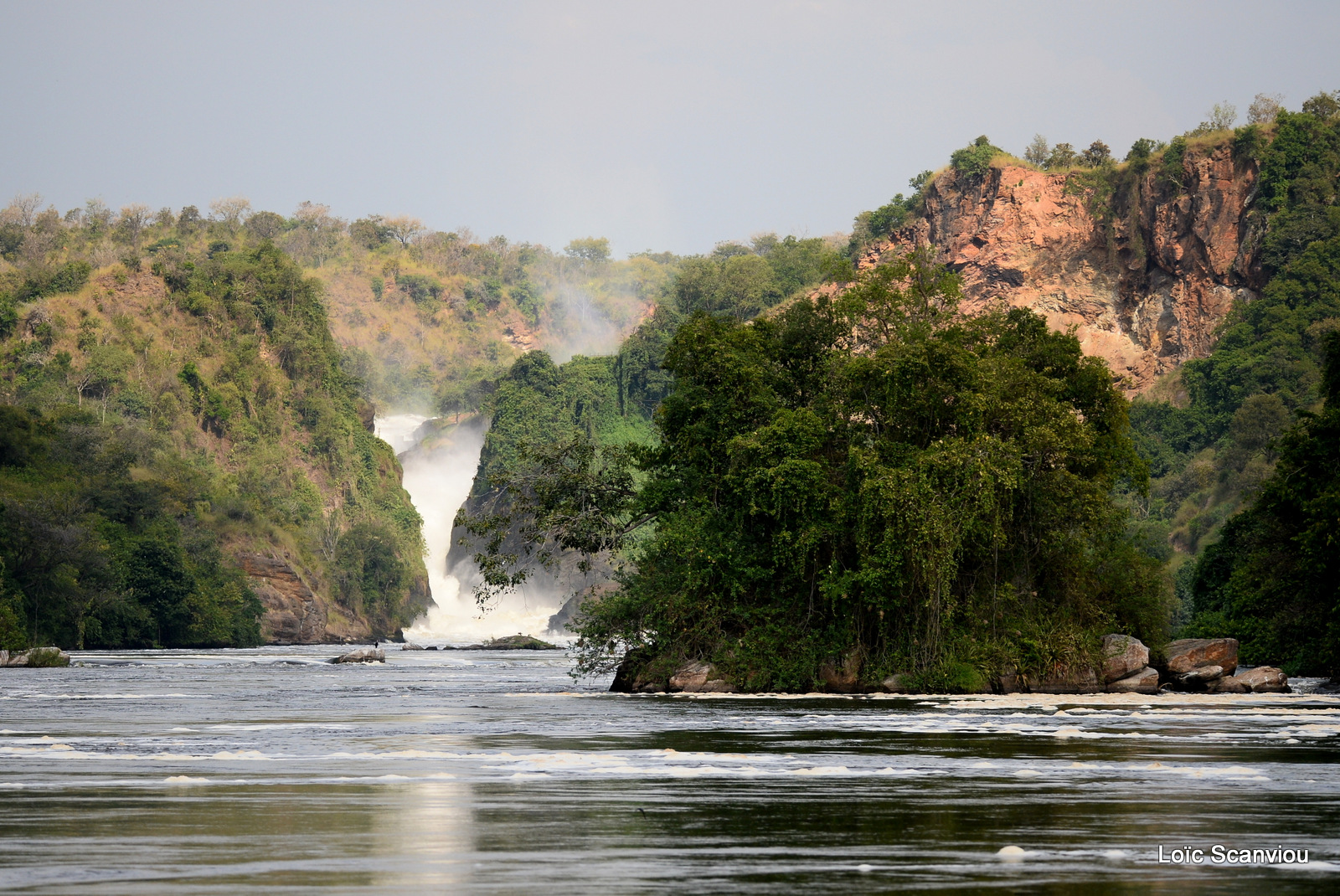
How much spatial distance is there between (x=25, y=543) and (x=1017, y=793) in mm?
69266

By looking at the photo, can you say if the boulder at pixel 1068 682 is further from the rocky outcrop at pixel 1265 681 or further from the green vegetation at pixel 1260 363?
the green vegetation at pixel 1260 363

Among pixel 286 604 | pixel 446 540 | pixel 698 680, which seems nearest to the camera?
pixel 698 680

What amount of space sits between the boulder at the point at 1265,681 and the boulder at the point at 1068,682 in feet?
10.5

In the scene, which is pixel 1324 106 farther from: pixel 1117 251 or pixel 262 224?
pixel 262 224

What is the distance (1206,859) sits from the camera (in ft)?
29.0

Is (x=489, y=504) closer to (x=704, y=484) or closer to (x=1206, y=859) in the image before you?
(x=704, y=484)

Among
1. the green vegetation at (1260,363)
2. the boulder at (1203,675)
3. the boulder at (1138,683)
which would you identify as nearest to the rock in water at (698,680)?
the boulder at (1138,683)

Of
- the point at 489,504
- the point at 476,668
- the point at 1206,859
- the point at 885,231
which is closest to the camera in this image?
the point at 1206,859

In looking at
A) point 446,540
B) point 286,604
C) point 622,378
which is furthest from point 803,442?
point 446,540

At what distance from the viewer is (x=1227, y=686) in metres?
33.3

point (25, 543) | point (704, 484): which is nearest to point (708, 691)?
point (704, 484)

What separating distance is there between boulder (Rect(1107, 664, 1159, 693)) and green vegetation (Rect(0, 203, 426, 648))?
48177mm
